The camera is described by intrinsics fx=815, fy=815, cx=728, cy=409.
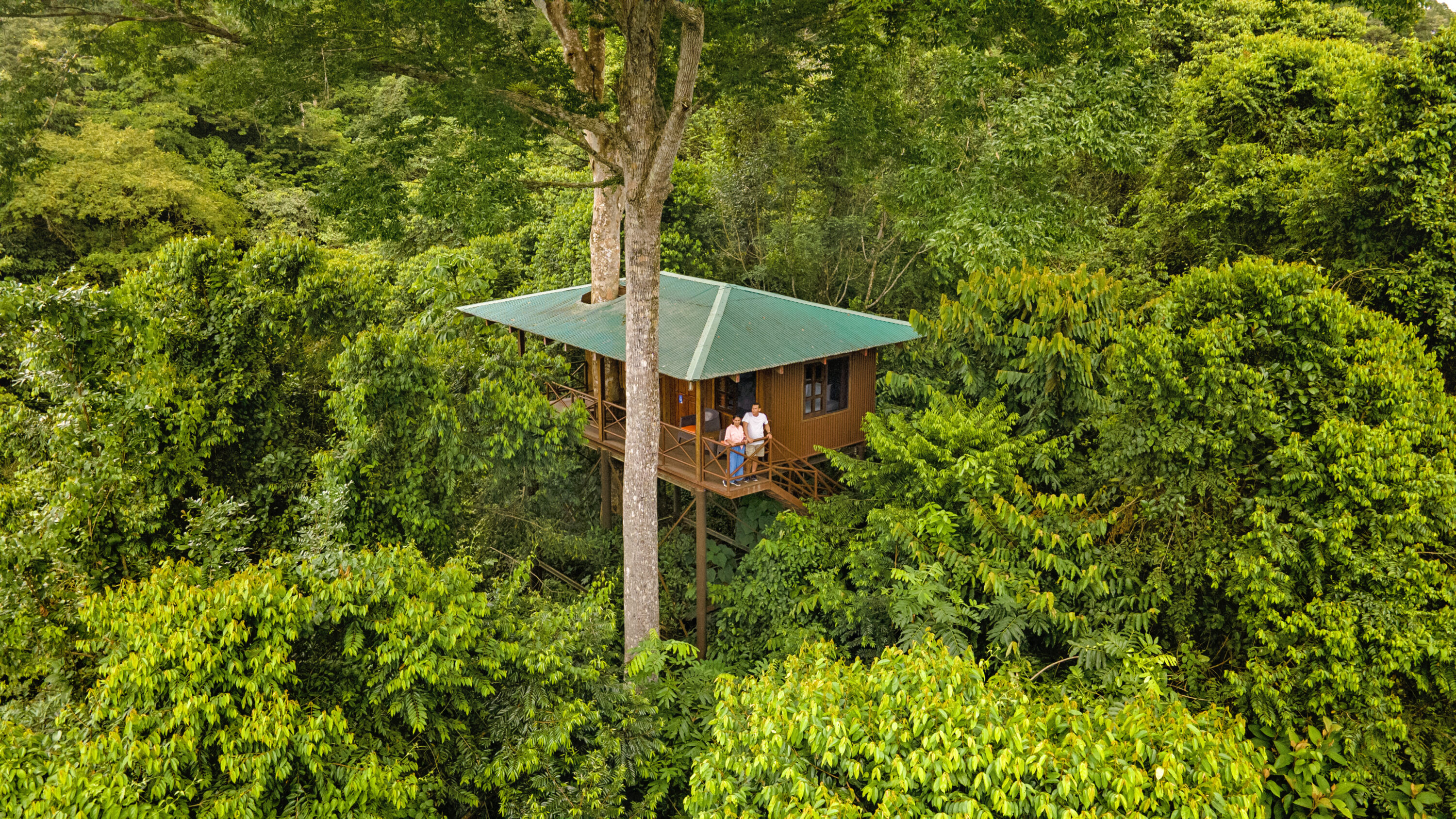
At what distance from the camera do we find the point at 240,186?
28656 mm

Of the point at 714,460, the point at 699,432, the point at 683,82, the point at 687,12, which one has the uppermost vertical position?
the point at 687,12

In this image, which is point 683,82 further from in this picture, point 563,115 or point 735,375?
point 735,375

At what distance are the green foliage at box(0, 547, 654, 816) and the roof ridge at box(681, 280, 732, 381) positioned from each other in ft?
13.2

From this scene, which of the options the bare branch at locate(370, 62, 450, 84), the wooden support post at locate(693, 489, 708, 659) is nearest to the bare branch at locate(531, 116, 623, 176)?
the bare branch at locate(370, 62, 450, 84)

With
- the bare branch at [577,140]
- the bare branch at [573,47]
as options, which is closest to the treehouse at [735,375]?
the bare branch at [577,140]

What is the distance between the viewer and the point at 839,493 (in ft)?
46.9

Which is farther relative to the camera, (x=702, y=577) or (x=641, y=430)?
(x=702, y=577)

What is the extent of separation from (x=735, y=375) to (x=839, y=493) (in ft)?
9.09

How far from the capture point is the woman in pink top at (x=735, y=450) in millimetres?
13633

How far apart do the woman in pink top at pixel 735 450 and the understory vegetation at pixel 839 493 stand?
1192 mm

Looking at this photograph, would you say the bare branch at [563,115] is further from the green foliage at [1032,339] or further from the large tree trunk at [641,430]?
the green foliage at [1032,339]

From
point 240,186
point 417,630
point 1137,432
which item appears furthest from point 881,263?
point 240,186

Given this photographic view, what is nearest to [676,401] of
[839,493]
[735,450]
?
[735,450]

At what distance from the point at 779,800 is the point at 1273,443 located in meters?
6.60
